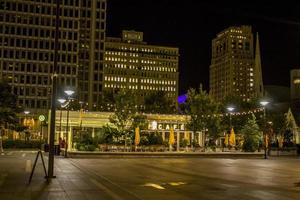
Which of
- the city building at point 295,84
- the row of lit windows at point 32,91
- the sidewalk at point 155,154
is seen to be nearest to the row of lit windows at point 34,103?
the row of lit windows at point 32,91

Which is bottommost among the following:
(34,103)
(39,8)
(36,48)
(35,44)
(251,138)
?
(251,138)

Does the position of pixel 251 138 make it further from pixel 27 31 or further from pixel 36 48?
pixel 27 31

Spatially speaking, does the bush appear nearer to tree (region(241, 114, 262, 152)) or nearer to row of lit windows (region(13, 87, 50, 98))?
tree (region(241, 114, 262, 152))

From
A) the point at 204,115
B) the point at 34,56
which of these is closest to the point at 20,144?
the point at 204,115

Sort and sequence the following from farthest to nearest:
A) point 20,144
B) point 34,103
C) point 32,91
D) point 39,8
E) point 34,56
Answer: point 39,8
point 34,56
point 32,91
point 34,103
point 20,144

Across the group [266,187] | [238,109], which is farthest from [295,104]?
[266,187]

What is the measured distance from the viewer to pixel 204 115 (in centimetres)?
6269

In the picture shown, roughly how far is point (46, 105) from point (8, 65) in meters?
16.4

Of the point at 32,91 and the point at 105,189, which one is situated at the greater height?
the point at 32,91

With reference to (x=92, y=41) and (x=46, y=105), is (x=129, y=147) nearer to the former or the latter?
(x=46, y=105)

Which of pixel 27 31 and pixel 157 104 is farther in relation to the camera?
pixel 27 31

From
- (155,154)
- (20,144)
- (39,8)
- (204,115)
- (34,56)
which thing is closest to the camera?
(155,154)

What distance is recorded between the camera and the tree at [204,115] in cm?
6244

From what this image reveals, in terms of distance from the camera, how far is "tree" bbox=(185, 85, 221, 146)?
62444 millimetres
